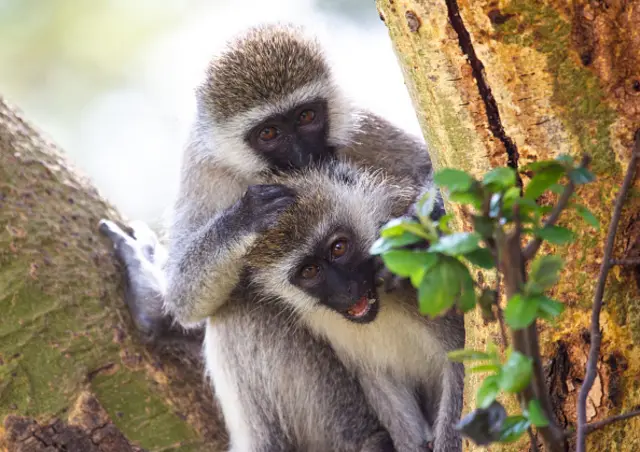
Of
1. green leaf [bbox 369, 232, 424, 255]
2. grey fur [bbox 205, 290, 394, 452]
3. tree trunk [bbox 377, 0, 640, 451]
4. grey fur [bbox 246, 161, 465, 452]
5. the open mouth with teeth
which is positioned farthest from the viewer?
grey fur [bbox 205, 290, 394, 452]

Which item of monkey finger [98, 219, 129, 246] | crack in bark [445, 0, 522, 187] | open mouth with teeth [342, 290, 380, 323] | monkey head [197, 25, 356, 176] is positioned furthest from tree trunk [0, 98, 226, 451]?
crack in bark [445, 0, 522, 187]

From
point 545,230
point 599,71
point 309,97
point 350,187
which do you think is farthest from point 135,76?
point 545,230

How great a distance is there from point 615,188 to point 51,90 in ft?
21.7

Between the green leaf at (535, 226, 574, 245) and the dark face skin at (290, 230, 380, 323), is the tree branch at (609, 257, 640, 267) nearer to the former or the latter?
the green leaf at (535, 226, 574, 245)

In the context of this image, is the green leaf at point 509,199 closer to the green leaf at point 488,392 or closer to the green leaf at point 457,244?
the green leaf at point 457,244

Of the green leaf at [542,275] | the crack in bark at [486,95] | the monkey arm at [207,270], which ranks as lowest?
the monkey arm at [207,270]

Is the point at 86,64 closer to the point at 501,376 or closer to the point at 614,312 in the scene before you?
the point at 614,312

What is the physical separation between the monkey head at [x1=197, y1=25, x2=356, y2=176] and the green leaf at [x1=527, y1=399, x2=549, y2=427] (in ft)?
7.23

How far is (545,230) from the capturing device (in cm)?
108

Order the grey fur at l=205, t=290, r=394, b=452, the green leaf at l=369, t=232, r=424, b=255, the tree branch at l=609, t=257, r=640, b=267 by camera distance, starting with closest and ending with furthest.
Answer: the green leaf at l=369, t=232, r=424, b=255 < the tree branch at l=609, t=257, r=640, b=267 < the grey fur at l=205, t=290, r=394, b=452

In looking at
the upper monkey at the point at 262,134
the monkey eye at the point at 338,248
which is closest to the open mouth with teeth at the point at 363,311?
the monkey eye at the point at 338,248

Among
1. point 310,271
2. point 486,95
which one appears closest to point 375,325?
point 310,271

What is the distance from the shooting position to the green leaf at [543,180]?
1.10 meters

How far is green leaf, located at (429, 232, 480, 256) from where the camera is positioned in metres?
0.99
